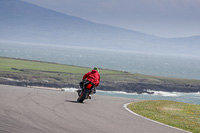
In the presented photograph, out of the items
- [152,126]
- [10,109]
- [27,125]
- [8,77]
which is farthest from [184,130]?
[8,77]

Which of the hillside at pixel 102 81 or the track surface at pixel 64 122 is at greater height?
the track surface at pixel 64 122

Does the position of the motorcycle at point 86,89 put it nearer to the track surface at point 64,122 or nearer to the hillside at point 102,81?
the track surface at point 64,122

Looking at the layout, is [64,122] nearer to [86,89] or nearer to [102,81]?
[86,89]

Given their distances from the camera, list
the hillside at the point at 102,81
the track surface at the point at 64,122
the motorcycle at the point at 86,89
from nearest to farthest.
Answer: the track surface at the point at 64,122 → the motorcycle at the point at 86,89 → the hillside at the point at 102,81

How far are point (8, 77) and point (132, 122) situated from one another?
269 ft

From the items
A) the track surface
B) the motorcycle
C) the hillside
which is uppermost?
the motorcycle

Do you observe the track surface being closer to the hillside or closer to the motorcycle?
the motorcycle

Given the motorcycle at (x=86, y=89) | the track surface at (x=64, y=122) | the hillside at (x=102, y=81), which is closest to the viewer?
the track surface at (x=64, y=122)

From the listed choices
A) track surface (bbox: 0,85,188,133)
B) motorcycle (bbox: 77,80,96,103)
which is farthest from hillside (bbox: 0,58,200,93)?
track surface (bbox: 0,85,188,133)

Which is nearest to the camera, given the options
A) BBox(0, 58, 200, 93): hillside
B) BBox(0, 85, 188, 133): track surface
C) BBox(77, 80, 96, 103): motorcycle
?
BBox(0, 85, 188, 133): track surface

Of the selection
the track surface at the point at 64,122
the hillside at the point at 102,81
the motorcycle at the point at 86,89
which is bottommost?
the hillside at the point at 102,81

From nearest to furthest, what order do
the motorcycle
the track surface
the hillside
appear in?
1. the track surface
2. the motorcycle
3. the hillside

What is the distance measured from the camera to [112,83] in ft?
335

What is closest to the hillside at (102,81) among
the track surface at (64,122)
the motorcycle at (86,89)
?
the motorcycle at (86,89)
